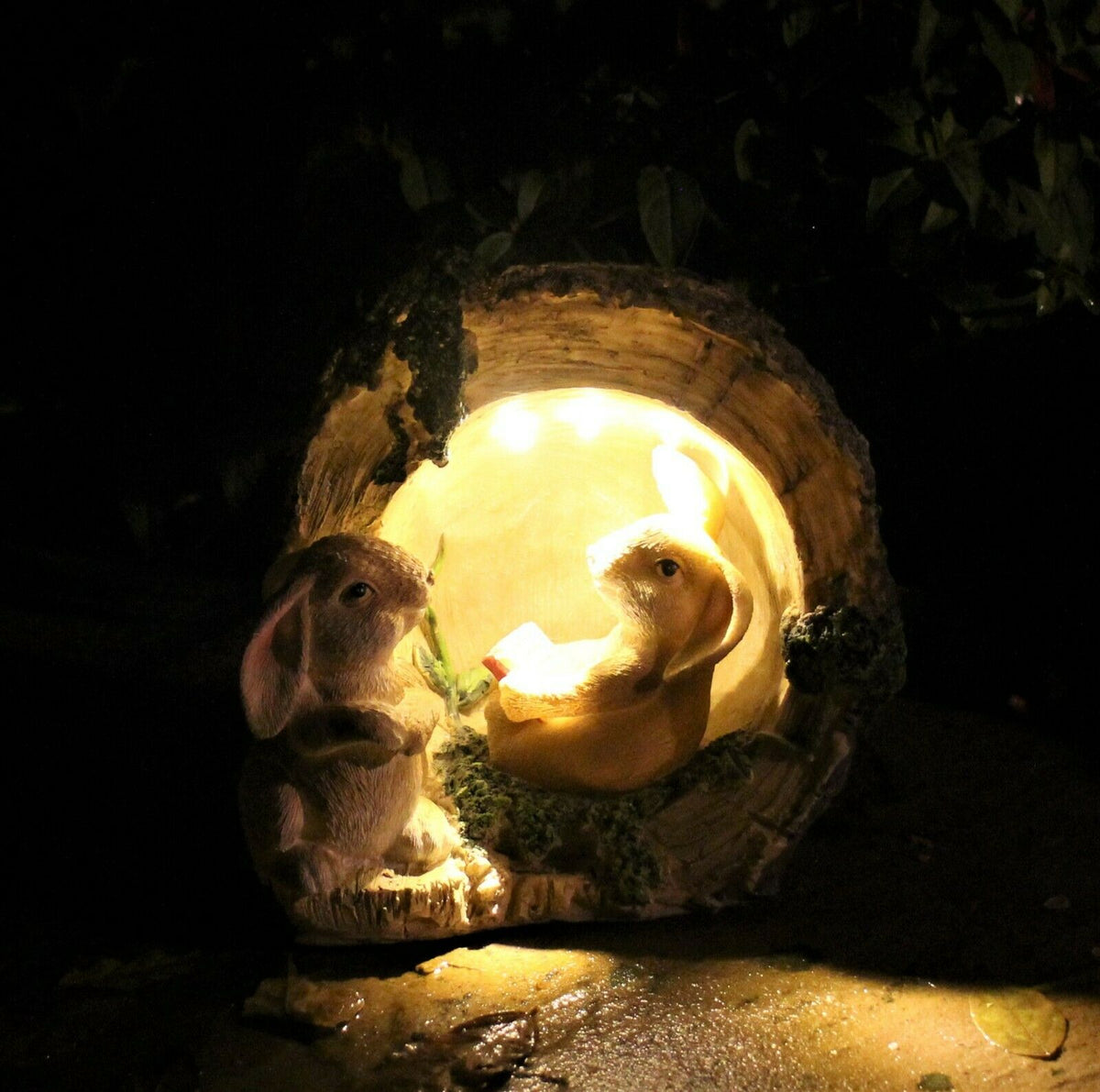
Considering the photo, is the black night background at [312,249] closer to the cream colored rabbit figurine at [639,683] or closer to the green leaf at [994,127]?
the green leaf at [994,127]

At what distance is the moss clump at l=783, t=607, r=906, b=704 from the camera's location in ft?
6.56

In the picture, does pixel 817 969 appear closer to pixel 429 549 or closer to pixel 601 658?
pixel 601 658

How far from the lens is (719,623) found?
84.6 inches

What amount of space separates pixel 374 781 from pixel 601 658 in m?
0.60

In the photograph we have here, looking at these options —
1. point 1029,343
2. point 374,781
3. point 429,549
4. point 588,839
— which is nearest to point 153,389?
point 429,549

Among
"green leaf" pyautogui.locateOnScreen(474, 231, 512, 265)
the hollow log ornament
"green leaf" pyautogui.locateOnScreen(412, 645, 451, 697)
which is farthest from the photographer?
"green leaf" pyautogui.locateOnScreen(412, 645, 451, 697)

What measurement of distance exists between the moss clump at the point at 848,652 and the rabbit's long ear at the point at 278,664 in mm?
978

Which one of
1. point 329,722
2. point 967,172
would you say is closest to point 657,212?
point 967,172

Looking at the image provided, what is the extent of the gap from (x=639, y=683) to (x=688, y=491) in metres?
0.46

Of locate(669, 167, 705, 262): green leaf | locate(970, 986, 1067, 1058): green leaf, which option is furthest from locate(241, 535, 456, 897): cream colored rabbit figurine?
locate(970, 986, 1067, 1058): green leaf

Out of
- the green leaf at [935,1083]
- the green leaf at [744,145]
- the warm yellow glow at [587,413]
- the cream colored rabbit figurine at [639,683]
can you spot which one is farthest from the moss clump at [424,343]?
the green leaf at [935,1083]

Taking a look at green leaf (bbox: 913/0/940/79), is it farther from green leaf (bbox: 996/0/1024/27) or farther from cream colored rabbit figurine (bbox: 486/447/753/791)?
cream colored rabbit figurine (bbox: 486/447/753/791)

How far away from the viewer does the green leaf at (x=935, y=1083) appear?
1522 mm

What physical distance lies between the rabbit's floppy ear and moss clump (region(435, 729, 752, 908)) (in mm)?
489
